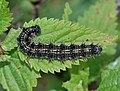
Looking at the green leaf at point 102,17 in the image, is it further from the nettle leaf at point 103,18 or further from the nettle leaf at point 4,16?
the nettle leaf at point 4,16

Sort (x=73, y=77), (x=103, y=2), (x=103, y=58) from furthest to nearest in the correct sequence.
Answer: (x=103, y=2) < (x=103, y=58) < (x=73, y=77)

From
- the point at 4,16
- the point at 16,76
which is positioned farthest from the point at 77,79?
Result: the point at 4,16

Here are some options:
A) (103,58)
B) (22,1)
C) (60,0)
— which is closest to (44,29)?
(103,58)

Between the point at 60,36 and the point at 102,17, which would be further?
the point at 102,17

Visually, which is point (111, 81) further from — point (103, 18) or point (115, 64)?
point (103, 18)

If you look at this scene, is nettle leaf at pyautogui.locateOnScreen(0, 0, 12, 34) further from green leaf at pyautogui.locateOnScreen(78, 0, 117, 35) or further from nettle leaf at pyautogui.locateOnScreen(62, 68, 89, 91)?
green leaf at pyautogui.locateOnScreen(78, 0, 117, 35)

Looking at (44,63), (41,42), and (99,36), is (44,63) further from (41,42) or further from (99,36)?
(99,36)
